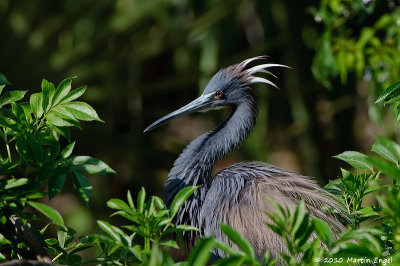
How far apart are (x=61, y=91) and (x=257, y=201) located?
969 mm

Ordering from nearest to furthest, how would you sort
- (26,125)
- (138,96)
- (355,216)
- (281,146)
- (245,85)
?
(26,125), (355,216), (245,85), (138,96), (281,146)

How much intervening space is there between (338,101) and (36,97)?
4508 millimetres

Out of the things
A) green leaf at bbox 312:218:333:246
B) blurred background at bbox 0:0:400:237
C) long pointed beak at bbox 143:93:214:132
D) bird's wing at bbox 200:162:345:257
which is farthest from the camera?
blurred background at bbox 0:0:400:237

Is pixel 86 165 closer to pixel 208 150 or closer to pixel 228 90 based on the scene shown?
pixel 208 150

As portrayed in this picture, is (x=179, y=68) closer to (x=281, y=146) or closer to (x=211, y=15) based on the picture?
(x=211, y=15)

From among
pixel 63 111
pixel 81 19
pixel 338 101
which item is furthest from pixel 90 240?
pixel 338 101

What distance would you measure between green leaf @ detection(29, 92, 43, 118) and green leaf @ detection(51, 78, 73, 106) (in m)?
0.03

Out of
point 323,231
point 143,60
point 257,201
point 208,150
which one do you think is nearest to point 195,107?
point 208,150

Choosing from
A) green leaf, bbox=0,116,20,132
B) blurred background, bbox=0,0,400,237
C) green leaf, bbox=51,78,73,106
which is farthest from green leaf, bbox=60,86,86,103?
blurred background, bbox=0,0,400,237

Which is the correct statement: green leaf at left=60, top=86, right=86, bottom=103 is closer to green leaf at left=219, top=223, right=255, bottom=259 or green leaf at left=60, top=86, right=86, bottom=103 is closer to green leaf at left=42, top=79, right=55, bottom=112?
green leaf at left=42, top=79, right=55, bottom=112

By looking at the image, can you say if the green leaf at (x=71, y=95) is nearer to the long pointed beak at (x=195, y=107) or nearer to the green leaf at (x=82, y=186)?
the green leaf at (x=82, y=186)

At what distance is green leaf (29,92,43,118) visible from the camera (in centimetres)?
141

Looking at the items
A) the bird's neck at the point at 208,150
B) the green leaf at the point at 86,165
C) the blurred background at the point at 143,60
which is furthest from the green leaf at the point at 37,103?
the blurred background at the point at 143,60

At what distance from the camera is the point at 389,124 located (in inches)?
179
